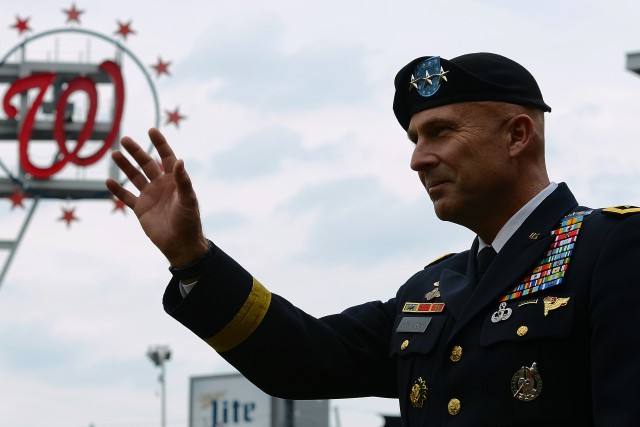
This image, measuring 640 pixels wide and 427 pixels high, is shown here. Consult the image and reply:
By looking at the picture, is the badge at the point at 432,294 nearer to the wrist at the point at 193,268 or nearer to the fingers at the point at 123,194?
the wrist at the point at 193,268

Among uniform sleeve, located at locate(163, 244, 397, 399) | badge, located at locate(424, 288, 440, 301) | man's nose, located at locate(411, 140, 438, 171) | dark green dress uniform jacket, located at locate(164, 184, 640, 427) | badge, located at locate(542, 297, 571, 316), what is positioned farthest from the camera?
badge, located at locate(424, 288, 440, 301)

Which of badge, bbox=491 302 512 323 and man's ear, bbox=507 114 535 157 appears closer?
badge, bbox=491 302 512 323

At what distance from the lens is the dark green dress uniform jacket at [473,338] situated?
3.93 m

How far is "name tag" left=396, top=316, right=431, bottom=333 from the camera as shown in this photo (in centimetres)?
450

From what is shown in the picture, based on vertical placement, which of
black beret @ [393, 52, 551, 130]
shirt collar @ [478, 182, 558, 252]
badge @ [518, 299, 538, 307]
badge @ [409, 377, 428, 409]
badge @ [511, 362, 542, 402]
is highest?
black beret @ [393, 52, 551, 130]

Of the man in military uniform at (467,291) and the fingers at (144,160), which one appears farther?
the fingers at (144,160)

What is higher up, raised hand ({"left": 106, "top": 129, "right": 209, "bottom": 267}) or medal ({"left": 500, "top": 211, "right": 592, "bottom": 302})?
raised hand ({"left": 106, "top": 129, "right": 209, "bottom": 267})

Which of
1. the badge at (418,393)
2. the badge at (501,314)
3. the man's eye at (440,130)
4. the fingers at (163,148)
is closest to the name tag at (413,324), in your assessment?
the badge at (418,393)

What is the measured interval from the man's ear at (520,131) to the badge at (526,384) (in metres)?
0.69

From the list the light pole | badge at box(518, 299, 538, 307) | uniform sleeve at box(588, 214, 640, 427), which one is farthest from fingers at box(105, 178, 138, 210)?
the light pole

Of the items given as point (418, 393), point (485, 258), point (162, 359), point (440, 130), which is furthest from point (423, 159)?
point (162, 359)

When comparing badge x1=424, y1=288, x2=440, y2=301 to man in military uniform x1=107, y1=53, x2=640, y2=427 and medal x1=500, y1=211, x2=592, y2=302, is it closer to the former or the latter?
man in military uniform x1=107, y1=53, x2=640, y2=427

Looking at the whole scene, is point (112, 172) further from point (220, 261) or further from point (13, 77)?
point (220, 261)

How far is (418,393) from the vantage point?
4363mm
